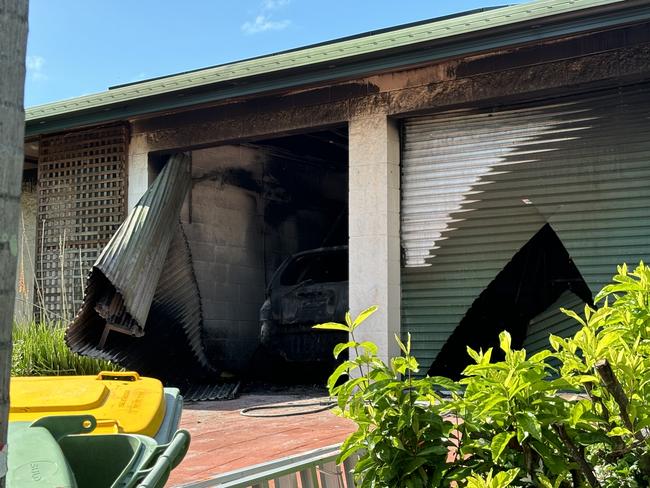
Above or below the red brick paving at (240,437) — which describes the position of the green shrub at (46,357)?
above

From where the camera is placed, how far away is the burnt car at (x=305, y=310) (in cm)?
1105

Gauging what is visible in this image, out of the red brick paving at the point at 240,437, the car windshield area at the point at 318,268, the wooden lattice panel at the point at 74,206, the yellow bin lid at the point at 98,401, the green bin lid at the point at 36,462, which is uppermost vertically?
the wooden lattice panel at the point at 74,206

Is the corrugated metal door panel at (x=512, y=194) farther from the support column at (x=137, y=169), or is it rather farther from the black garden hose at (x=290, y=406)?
the support column at (x=137, y=169)

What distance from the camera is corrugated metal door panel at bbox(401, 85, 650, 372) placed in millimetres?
8320

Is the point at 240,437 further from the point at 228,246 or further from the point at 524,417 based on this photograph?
the point at 228,246

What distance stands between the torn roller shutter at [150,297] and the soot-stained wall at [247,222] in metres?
0.38

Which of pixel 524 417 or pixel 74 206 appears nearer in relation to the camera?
pixel 524 417

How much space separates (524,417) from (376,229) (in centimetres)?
738

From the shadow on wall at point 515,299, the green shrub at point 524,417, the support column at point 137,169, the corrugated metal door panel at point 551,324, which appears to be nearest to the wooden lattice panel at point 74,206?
the support column at point 137,169

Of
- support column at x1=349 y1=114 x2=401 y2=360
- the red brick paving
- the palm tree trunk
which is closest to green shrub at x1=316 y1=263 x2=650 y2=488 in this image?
the palm tree trunk

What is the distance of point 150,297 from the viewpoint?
10.6m

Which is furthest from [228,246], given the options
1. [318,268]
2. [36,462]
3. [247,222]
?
[36,462]

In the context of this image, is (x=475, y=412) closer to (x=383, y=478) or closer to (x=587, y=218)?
(x=383, y=478)

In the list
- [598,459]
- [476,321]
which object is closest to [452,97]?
[476,321]
